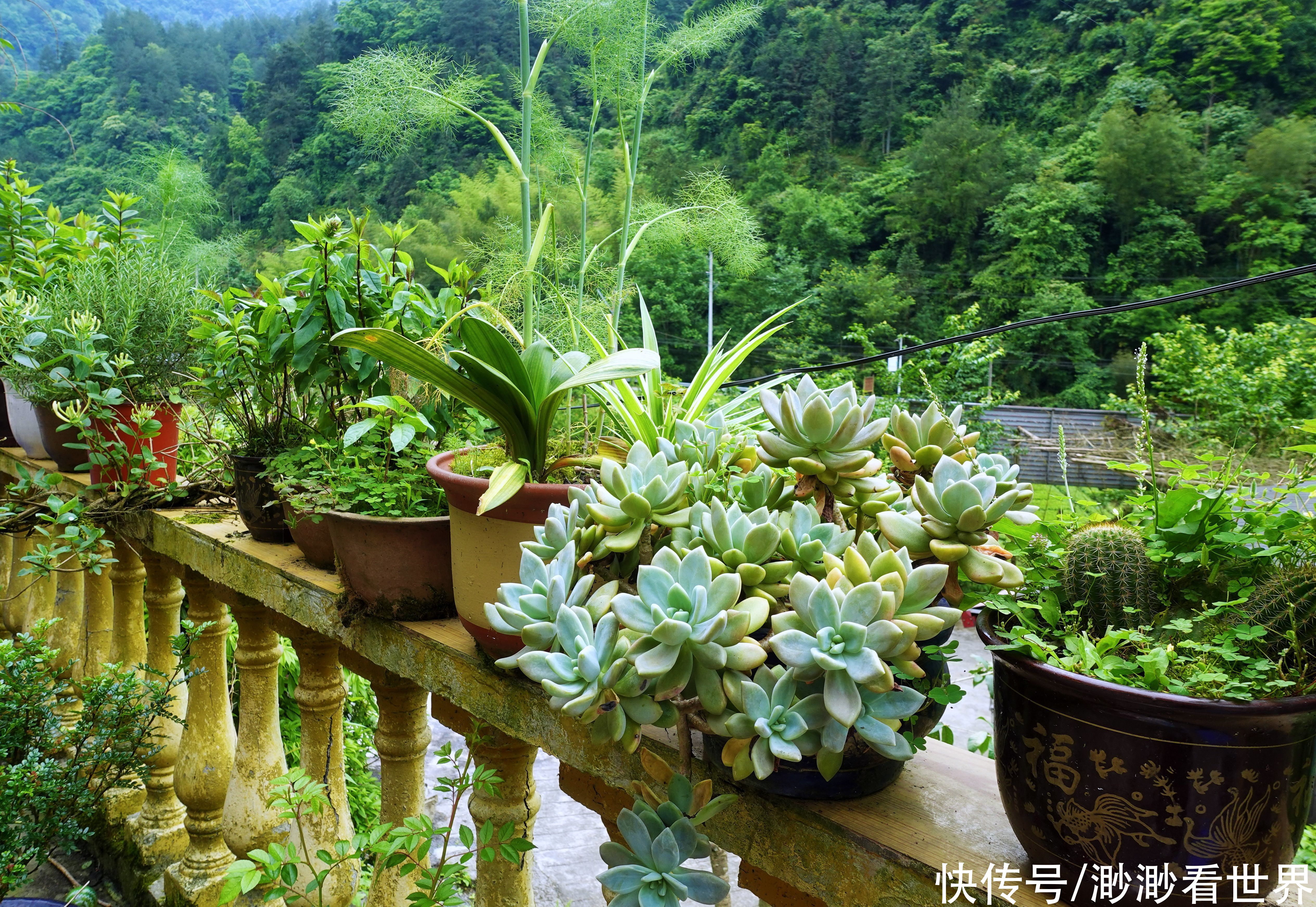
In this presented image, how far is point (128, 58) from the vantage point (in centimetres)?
3042

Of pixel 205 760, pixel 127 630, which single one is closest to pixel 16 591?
pixel 127 630

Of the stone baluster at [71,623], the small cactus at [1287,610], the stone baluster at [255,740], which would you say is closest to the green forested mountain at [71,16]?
the stone baluster at [71,623]

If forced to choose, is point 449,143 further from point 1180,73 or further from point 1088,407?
point 1180,73

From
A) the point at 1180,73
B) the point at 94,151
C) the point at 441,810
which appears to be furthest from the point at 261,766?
the point at 1180,73

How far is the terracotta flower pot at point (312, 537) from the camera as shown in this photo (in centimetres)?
112

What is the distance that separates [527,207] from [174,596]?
1169mm

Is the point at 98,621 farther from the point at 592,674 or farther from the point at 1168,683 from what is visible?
the point at 1168,683

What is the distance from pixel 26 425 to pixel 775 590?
2.29 m

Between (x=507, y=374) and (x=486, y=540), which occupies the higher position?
(x=507, y=374)

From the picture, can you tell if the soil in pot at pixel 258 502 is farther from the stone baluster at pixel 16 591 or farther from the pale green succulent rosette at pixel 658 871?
the stone baluster at pixel 16 591

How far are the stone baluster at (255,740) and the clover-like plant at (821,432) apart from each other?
1.07 m

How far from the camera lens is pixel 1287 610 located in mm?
524

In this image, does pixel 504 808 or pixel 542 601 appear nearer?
pixel 542 601

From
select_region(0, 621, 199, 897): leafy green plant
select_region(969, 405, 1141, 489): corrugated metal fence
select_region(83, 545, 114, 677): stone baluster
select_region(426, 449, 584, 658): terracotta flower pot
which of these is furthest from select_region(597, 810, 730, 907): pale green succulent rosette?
select_region(969, 405, 1141, 489): corrugated metal fence
